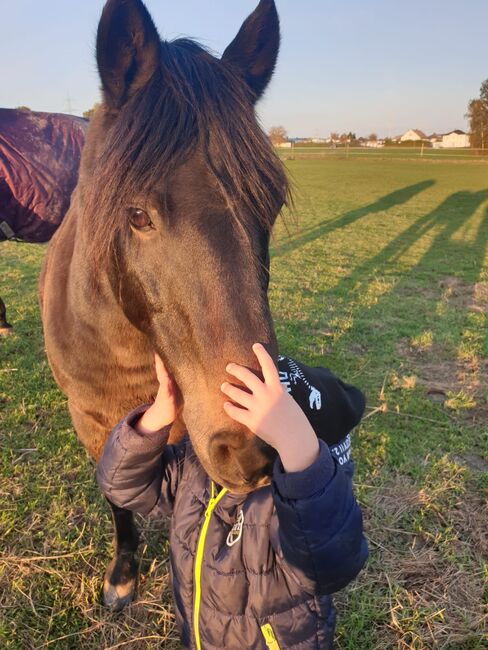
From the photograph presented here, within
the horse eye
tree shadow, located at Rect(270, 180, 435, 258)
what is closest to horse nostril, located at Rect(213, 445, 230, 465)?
the horse eye

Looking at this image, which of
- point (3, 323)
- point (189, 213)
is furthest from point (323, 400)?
point (3, 323)

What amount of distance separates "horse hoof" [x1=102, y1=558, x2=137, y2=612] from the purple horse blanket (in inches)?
107

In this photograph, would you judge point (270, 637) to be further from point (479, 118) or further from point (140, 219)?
point (479, 118)

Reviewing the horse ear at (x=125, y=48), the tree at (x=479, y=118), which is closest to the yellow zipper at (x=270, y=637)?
the horse ear at (x=125, y=48)

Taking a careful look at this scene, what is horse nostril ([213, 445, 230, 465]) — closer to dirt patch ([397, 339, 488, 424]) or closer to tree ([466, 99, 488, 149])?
dirt patch ([397, 339, 488, 424])

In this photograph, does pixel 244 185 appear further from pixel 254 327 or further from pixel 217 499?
pixel 217 499

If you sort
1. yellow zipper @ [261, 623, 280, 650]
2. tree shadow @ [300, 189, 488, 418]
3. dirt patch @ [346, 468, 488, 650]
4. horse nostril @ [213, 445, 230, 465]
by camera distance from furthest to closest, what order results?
tree shadow @ [300, 189, 488, 418] → dirt patch @ [346, 468, 488, 650] → yellow zipper @ [261, 623, 280, 650] → horse nostril @ [213, 445, 230, 465]

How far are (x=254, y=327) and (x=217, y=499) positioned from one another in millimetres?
801

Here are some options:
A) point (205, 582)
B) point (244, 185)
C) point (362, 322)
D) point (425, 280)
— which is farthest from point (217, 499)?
point (425, 280)

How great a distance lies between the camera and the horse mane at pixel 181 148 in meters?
1.43

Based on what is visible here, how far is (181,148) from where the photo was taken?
144 centimetres

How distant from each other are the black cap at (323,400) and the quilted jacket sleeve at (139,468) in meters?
0.51

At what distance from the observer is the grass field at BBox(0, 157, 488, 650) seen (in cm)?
229

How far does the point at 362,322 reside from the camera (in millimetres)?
6066
